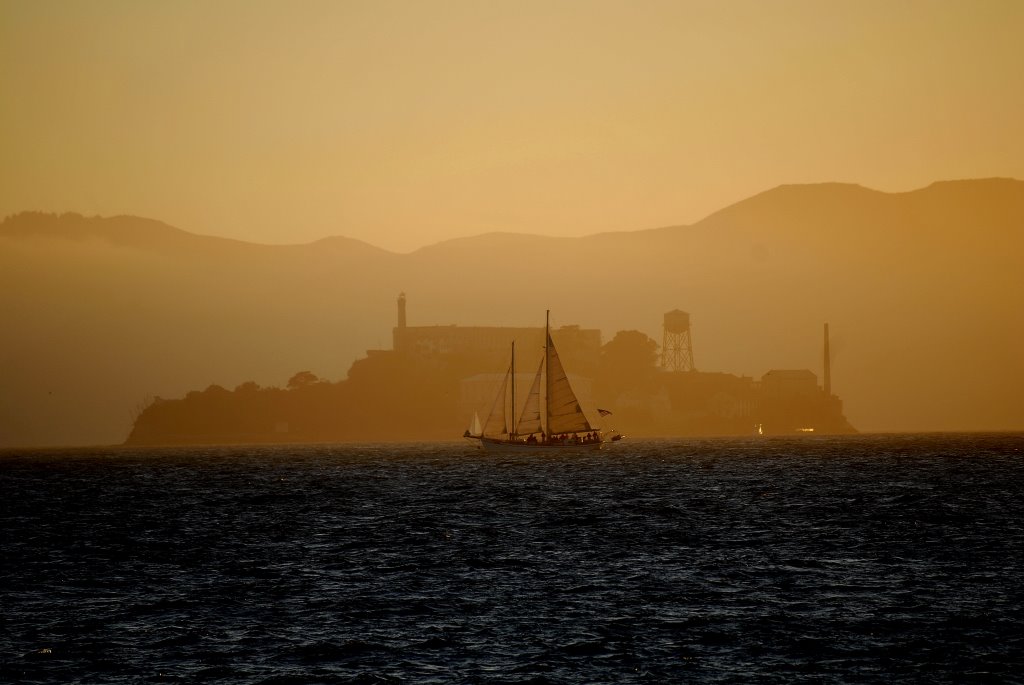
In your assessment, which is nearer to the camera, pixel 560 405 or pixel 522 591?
pixel 522 591

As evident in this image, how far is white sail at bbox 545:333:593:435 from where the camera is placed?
180 m

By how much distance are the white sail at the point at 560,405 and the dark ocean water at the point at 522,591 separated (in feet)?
248

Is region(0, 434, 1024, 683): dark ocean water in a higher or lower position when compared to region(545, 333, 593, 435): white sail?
lower

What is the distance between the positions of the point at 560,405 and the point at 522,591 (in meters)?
133

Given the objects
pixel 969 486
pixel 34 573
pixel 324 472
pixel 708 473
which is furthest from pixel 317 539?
A: pixel 324 472

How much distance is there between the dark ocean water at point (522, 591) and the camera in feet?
121

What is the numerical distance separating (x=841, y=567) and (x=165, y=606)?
96.3ft

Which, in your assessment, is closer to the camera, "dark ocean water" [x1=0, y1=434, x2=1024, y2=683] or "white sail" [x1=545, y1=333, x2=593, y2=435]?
"dark ocean water" [x1=0, y1=434, x2=1024, y2=683]

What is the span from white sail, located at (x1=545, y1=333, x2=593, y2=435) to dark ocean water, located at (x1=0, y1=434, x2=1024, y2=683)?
248 ft

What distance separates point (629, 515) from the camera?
8650 cm

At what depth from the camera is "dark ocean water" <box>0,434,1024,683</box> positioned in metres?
36.8

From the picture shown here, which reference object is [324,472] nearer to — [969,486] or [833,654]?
[969,486]

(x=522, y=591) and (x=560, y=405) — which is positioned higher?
(x=560, y=405)

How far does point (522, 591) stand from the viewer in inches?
1969
